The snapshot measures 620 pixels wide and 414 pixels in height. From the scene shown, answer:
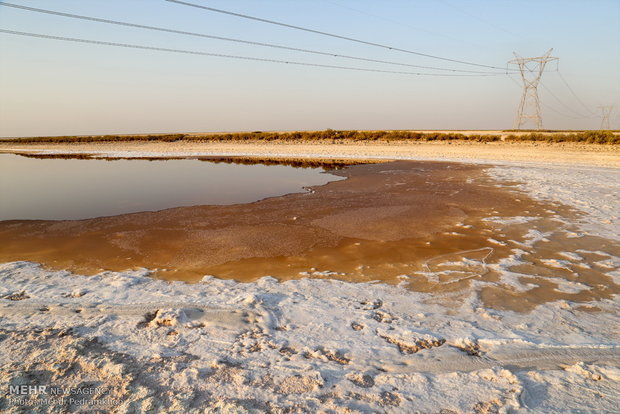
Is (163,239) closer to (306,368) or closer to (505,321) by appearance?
(306,368)

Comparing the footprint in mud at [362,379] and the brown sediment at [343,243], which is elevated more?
the brown sediment at [343,243]

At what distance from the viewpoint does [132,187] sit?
13.5 m

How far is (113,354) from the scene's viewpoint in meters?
3.20

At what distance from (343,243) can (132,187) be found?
33.4 ft

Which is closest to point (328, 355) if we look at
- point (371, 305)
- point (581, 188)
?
point (371, 305)

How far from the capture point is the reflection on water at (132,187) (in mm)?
10156

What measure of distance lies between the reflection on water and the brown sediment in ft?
4.79

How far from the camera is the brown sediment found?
488 cm

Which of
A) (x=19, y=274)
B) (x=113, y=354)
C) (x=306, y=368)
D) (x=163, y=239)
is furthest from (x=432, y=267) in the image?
(x=19, y=274)

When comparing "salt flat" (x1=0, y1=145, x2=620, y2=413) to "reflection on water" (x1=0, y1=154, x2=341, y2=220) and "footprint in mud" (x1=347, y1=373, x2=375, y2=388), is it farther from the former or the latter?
"reflection on water" (x1=0, y1=154, x2=341, y2=220)

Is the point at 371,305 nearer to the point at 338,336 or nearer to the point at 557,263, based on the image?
the point at 338,336

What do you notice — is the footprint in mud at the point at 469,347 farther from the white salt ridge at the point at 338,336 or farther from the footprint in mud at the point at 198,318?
the footprint in mud at the point at 198,318

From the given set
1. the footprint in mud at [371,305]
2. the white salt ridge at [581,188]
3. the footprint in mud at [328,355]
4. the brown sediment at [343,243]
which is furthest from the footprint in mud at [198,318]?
the white salt ridge at [581,188]

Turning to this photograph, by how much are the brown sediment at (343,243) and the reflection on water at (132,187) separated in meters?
1.46
